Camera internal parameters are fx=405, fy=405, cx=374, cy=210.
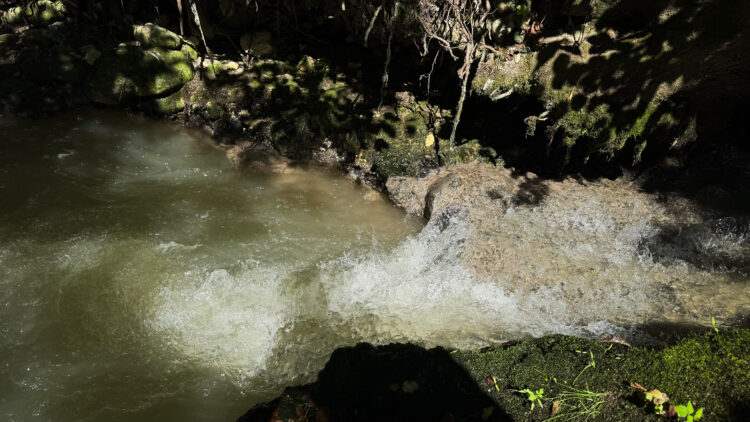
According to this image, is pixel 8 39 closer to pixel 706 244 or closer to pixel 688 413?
pixel 688 413

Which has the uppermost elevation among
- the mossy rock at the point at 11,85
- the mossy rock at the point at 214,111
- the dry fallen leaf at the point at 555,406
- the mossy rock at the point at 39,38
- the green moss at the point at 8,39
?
the mossy rock at the point at 39,38

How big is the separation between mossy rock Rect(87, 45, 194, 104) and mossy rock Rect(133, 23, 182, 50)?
0.15 metres

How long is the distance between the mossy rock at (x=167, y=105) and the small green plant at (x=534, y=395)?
6546 mm

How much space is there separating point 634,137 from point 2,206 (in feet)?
24.1

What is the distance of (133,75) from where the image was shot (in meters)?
6.41

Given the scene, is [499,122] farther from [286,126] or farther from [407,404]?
[407,404]

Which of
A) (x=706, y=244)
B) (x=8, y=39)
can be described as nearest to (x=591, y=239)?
(x=706, y=244)

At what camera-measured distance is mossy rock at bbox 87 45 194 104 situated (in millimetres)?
6418

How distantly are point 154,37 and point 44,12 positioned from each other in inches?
127

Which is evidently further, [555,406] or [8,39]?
[8,39]

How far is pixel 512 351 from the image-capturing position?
7.83ft

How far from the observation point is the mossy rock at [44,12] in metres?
7.91

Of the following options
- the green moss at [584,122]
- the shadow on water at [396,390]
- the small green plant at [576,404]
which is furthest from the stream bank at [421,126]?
the small green plant at [576,404]

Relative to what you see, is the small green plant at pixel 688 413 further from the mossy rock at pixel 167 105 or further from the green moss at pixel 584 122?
the mossy rock at pixel 167 105
